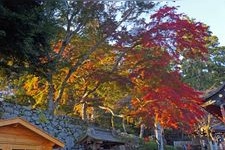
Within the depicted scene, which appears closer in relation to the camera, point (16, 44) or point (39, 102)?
point (16, 44)

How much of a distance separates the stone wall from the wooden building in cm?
225

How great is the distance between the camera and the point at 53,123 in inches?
420

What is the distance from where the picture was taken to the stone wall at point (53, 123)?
9312mm

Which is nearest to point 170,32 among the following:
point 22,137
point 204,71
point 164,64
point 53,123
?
point 164,64

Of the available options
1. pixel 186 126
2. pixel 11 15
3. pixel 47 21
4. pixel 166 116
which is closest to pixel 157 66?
pixel 166 116

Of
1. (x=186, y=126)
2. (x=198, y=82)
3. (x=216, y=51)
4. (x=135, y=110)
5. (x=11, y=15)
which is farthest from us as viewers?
(x=216, y=51)

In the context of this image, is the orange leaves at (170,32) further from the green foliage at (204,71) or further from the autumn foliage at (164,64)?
the green foliage at (204,71)

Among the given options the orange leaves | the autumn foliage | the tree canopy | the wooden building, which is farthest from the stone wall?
the orange leaves

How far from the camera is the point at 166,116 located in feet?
42.1

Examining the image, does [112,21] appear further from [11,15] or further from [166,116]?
[11,15]

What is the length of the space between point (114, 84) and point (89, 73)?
1.08m

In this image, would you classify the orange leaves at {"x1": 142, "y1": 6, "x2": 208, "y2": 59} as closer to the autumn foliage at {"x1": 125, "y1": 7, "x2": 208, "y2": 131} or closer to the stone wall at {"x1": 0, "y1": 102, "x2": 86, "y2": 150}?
the autumn foliage at {"x1": 125, "y1": 7, "x2": 208, "y2": 131}

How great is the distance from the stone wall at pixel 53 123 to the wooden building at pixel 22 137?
7.37ft

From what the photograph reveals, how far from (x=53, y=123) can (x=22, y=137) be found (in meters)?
4.07
